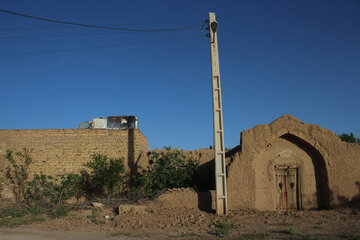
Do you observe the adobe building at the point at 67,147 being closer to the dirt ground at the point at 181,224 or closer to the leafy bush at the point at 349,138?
the dirt ground at the point at 181,224

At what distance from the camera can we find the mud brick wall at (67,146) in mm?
13992

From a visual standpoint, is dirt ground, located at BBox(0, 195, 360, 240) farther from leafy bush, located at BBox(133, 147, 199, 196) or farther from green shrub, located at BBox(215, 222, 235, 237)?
leafy bush, located at BBox(133, 147, 199, 196)

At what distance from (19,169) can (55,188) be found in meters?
2.96

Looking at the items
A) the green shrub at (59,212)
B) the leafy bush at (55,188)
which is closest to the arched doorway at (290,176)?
the green shrub at (59,212)

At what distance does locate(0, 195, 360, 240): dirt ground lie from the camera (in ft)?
25.0

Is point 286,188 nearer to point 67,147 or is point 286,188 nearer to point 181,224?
point 181,224

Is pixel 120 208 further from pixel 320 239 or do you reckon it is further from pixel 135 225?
pixel 320 239

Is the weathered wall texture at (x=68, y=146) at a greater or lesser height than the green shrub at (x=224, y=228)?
greater

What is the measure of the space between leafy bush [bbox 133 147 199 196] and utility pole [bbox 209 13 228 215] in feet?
8.01

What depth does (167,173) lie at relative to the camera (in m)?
12.3

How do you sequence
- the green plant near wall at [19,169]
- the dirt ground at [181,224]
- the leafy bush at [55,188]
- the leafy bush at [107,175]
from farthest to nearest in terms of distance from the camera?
the green plant near wall at [19,169]
the leafy bush at [107,175]
the leafy bush at [55,188]
the dirt ground at [181,224]

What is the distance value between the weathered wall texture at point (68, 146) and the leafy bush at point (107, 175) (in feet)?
2.21

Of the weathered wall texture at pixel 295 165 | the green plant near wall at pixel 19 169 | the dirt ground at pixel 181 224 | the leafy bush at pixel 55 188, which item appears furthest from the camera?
the green plant near wall at pixel 19 169

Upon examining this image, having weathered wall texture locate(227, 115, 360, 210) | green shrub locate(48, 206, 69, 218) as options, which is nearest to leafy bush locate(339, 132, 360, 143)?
weathered wall texture locate(227, 115, 360, 210)
